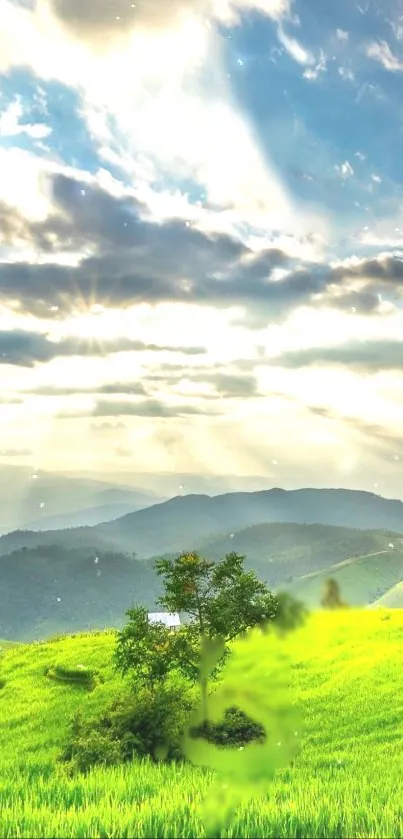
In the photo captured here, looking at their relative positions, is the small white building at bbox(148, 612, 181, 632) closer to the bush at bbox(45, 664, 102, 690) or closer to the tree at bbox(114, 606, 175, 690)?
the tree at bbox(114, 606, 175, 690)

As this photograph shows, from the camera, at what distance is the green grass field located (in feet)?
18.0

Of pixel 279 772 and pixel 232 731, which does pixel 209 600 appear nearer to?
pixel 232 731

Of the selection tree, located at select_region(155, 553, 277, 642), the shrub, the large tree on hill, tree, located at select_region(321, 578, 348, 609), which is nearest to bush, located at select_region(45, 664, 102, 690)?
the large tree on hill

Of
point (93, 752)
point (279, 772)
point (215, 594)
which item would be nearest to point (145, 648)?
point (215, 594)

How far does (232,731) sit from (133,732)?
2624 millimetres

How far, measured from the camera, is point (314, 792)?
23.4 ft

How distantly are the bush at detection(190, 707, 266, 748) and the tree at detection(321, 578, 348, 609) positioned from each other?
10385mm

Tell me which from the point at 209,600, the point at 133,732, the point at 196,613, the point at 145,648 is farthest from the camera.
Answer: the point at 145,648

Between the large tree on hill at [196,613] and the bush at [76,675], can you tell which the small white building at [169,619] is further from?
the bush at [76,675]

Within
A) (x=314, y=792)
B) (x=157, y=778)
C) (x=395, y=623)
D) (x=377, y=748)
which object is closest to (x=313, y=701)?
(x=377, y=748)

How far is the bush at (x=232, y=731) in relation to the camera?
16766 millimetres

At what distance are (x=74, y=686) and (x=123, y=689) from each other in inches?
161

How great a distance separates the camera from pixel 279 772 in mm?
10500

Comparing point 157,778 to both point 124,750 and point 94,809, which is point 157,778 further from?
point 124,750
